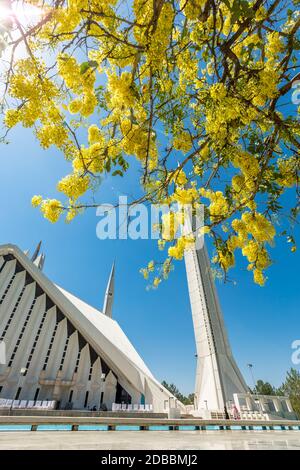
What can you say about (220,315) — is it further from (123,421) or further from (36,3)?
(36,3)

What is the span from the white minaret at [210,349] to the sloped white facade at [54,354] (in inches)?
245

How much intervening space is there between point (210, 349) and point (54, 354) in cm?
1788

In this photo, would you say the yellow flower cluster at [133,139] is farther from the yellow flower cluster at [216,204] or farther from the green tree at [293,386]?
the green tree at [293,386]

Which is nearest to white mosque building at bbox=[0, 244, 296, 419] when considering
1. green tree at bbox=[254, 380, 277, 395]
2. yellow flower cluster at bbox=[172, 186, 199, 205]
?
yellow flower cluster at bbox=[172, 186, 199, 205]

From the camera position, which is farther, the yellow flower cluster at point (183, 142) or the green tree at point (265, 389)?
the green tree at point (265, 389)

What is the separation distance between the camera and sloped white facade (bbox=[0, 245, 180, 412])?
22.8 meters

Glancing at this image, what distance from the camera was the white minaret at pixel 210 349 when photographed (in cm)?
2647

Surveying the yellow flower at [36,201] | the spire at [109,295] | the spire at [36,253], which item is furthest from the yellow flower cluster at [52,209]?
the spire at [36,253]

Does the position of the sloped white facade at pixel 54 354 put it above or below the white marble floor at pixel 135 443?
above

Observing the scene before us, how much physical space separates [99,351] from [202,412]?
13.5 m

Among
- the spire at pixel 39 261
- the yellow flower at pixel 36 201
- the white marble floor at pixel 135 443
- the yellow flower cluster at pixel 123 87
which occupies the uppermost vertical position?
the spire at pixel 39 261

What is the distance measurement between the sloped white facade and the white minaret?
623cm

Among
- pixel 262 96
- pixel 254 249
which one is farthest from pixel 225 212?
pixel 262 96

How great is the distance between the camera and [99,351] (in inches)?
1062
